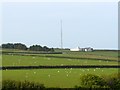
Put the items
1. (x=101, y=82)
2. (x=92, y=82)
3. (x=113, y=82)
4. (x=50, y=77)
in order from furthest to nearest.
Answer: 1. (x=50, y=77)
2. (x=113, y=82)
3. (x=101, y=82)
4. (x=92, y=82)

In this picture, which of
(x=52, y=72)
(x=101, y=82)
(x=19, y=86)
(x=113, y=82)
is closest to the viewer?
(x=19, y=86)

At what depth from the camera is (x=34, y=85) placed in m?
28.7

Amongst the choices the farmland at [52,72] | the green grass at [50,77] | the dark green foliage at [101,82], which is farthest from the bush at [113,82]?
the farmland at [52,72]

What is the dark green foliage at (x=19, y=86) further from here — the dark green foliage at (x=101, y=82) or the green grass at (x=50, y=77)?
the dark green foliage at (x=101, y=82)

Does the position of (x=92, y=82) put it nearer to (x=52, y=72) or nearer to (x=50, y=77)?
(x=50, y=77)

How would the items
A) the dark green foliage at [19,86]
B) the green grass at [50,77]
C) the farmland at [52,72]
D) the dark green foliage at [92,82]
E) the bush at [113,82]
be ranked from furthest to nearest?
the farmland at [52,72]
the green grass at [50,77]
the bush at [113,82]
the dark green foliage at [92,82]
the dark green foliage at [19,86]

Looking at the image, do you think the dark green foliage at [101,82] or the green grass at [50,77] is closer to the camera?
the dark green foliage at [101,82]

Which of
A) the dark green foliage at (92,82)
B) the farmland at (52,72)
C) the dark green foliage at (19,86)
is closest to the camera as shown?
the dark green foliage at (19,86)

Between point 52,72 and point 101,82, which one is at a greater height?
point 101,82

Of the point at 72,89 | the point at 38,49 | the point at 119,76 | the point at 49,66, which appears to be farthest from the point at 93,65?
the point at 38,49

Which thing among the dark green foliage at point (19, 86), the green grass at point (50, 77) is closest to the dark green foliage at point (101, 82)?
the green grass at point (50, 77)

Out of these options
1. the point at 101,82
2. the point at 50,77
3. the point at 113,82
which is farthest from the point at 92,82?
the point at 50,77

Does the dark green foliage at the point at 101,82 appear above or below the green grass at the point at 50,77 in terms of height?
above

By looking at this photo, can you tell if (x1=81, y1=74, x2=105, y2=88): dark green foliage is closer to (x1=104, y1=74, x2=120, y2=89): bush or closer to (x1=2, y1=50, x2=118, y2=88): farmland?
(x1=104, y1=74, x2=120, y2=89): bush
